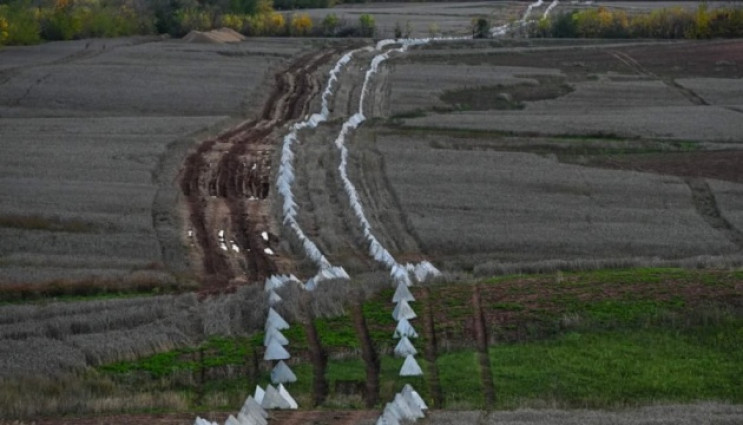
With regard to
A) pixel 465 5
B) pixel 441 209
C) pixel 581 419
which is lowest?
pixel 465 5

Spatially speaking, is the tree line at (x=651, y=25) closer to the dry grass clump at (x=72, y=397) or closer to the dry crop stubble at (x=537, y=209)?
the dry crop stubble at (x=537, y=209)

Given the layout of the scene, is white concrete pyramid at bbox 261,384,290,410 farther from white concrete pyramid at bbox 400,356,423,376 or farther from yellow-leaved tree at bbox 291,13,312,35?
yellow-leaved tree at bbox 291,13,312,35

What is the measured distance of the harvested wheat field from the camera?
23750mm

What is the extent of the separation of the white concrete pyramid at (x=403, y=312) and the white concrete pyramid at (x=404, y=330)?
23.7 inches

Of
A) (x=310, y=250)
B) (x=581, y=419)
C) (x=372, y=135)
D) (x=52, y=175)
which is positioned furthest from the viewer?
(x=372, y=135)

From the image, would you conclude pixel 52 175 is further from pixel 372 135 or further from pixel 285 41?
pixel 285 41

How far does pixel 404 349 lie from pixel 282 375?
9.18 ft

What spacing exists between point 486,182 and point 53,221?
1413 cm

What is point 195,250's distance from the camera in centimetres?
3475

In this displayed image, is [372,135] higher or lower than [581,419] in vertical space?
lower

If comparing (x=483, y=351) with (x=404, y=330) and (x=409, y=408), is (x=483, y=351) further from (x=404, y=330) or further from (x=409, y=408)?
(x=409, y=408)

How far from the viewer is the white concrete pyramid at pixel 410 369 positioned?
2436 centimetres

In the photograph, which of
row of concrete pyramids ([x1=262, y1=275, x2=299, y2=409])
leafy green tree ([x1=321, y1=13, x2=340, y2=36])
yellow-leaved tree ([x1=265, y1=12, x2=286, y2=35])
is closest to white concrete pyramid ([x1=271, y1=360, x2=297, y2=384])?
row of concrete pyramids ([x1=262, y1=275, x2=299, y2=409])

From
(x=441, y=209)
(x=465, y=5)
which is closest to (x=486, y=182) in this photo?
(x=441, y=209)
